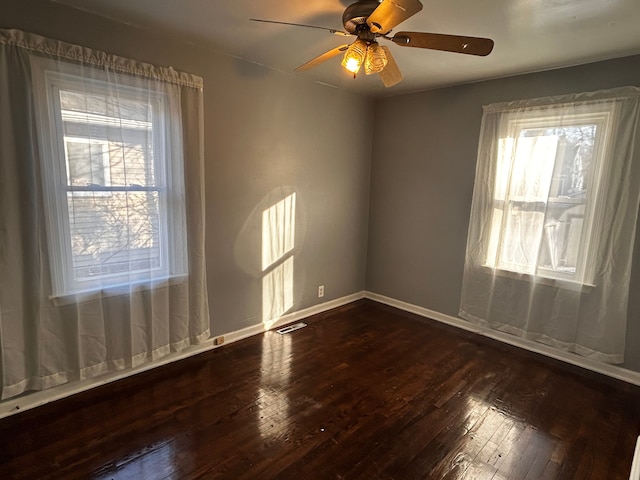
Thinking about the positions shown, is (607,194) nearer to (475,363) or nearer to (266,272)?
(475,363)

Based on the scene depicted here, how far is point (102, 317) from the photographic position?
228 centimetres

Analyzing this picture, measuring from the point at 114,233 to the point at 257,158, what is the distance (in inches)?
50.7

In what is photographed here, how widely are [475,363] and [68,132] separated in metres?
3.28

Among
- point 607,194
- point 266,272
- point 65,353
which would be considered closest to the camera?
point 65,353

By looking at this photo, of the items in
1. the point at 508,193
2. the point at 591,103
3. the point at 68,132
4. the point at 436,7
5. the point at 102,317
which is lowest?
the point at 102,317

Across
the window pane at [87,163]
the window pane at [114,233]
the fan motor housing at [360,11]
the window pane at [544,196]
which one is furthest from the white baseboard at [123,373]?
the fan motor housing at [360,11]

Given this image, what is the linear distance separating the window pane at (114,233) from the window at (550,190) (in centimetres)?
283

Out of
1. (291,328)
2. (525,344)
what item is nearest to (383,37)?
(291,328)

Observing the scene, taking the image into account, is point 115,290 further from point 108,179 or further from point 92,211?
point 108,179

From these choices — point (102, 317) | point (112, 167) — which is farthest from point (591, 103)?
point (102, 317)

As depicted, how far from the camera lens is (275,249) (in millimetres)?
3332

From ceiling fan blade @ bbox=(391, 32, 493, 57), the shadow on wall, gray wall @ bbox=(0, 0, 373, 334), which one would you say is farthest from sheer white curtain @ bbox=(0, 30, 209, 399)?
ceiling fan blade @ bbox=(391, 32, 493, 57)

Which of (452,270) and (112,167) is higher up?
(112,167)

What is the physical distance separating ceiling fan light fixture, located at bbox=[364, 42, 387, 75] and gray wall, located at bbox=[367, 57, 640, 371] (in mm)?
1793
